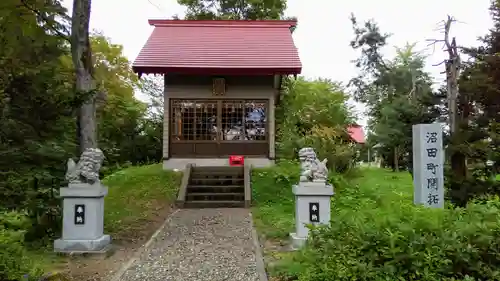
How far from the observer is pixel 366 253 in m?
3.88

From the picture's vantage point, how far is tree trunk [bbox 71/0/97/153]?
8.87 m

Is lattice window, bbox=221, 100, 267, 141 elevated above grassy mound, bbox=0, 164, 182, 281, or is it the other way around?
lattice window, bbox=221, 100, 267, 141

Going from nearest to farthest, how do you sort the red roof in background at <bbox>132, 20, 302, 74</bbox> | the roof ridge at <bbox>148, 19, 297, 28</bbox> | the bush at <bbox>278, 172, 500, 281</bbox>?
the bush at <bbox>278, 172, 500, 281</bbox> < the red roof in background at <bbox>132, 20, 302, 74</bbox> < the roof ridge at <bbox>148, 19, 297, 28</bbox>

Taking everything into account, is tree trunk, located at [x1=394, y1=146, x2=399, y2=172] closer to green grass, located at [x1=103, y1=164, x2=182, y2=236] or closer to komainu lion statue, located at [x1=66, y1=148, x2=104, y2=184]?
green grass, located at [x1=103, y1=164, x2=182, y2=236]

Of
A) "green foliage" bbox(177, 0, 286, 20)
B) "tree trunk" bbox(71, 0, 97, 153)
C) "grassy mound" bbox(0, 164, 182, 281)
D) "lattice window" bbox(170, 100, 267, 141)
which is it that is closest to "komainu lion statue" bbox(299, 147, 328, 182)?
"grassy mound" bbox(0, 164, 182, 281)

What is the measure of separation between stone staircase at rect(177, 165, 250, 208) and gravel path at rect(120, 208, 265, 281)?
1.51 metres

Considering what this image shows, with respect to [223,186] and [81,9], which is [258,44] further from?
[81,9]

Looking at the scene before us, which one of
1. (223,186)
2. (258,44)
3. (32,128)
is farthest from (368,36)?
(32,128)

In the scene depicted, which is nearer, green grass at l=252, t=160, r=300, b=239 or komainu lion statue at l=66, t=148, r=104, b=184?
komainu lion statue at l=66, t=148, r=104, b=184

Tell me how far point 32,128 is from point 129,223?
3102 mm

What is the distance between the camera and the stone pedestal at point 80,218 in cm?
684

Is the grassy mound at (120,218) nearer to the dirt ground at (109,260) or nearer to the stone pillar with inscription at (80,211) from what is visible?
the dirt ground at (109,260)

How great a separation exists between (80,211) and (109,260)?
0.93 metres

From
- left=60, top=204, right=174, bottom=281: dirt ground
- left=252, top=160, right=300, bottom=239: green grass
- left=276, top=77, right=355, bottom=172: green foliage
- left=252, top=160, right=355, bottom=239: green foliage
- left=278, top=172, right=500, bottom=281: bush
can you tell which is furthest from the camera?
left=276, top=77, right=355, bottom=172: green foliage
